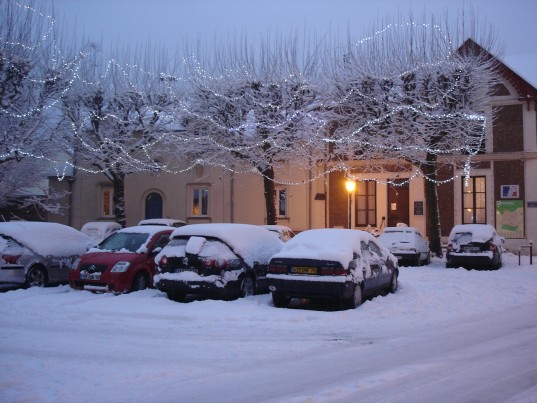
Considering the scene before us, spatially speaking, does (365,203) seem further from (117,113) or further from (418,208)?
(117,113)

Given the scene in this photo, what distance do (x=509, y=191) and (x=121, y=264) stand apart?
2142 centimetres

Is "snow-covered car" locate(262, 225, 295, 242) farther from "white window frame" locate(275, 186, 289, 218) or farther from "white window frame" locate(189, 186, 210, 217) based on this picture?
"white window frame" locate(189, 186, 210, 217)

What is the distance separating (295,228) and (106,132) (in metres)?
10.7

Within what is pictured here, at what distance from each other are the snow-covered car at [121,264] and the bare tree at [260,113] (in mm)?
11732

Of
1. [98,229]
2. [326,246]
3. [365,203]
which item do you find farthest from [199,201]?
[326,246]

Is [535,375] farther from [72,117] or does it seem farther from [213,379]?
[72,117]

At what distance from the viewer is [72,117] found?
1085 inches

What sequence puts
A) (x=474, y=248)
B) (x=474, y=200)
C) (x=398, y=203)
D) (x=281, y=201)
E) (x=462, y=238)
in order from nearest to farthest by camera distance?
1. (x=474, y=248)
2. (x=462, y=238)
3. (x=474, y=200)
4. (x=398, y=203)
5. (x=281, y=201)

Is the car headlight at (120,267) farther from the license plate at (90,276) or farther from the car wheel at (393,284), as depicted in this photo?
the car wheel at (393,284)

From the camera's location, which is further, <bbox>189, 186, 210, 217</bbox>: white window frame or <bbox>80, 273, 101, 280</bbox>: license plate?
<bbox>189, 186, 210, 217</bbox>: white window frame

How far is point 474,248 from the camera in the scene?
792 inches

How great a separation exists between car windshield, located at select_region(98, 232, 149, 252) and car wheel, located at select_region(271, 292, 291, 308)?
12.9ft

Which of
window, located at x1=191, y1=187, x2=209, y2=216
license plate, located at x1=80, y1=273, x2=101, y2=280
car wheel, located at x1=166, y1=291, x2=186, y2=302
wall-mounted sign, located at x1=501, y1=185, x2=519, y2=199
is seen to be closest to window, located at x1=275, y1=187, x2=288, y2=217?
window, located at x1=191, y1=187, x2=209, y2=216

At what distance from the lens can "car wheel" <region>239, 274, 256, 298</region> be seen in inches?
483
